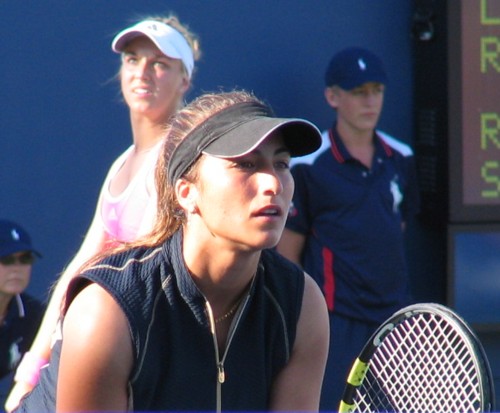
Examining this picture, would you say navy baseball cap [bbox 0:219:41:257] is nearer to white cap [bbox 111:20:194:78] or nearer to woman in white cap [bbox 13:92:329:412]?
white cap [bbox 111:20:194:78]

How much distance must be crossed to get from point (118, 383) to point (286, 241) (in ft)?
8.01

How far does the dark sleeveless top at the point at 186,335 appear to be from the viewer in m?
2.47

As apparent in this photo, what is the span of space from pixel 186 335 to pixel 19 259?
2.18 metres

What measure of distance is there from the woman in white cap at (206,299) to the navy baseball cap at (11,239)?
1.79 metres

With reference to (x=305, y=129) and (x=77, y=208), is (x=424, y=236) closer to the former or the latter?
(x=77, y=208)

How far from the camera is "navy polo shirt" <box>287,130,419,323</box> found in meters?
4.77

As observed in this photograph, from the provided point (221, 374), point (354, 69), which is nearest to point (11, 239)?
point (354, 69)

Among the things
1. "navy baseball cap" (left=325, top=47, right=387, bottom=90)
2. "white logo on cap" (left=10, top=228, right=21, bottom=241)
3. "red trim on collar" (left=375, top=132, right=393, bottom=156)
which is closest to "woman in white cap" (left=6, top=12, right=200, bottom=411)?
"white logo on cap" (left=10, top=228, right=21, bottom=241)

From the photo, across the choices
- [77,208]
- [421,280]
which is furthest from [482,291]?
[77,208]

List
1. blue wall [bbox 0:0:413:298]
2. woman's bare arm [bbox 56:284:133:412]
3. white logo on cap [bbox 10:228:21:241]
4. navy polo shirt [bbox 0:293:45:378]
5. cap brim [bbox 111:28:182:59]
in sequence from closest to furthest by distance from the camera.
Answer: woman's bare arm [bbox 56:284:133:412], cap brim [bbox 111:28:182:59], navy polo shirt [bbox 0:293:45:378], white logo on cap [bbox 10:228:21:241], blue wall [bbox 0:0:413:298]

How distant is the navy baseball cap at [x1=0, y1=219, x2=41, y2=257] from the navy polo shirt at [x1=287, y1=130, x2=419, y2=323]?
1052 millimetres

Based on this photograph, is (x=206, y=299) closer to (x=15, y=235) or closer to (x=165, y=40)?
(x=165, y=40)

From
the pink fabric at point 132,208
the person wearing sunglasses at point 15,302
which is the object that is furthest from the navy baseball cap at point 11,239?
the pink fabric at point 132,208

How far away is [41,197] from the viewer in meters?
5.09
